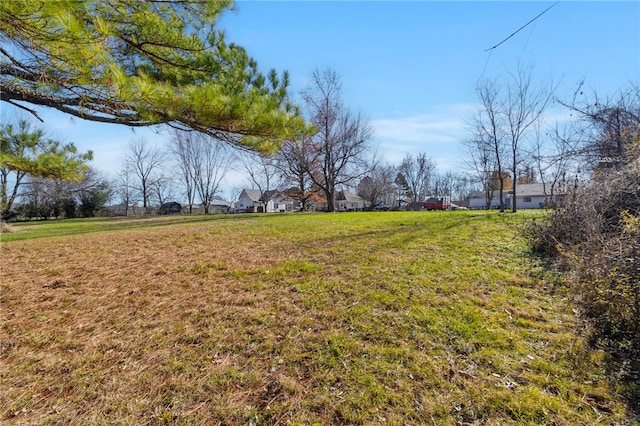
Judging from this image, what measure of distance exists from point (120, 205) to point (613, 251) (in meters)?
42.3

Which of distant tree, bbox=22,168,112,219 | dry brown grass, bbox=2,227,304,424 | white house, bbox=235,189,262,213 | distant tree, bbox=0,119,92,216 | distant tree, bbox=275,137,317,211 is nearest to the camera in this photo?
dry brown grass, bbox=2,227,304,424

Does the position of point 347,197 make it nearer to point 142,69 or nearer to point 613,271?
point 142,69

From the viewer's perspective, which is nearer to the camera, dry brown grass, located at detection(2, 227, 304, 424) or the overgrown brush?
dry brown grass, located at detection(2, 227, 304, 424)

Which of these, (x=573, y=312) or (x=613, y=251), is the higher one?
(x=613, y=251)

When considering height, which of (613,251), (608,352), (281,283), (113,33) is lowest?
(608,352)

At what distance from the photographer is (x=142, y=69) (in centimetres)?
381

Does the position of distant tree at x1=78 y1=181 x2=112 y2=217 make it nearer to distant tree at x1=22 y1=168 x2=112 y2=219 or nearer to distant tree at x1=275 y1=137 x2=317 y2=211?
distant tree at x1=22 y1=168 x2=112 y2=219

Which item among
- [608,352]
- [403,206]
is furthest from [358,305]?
[403,206]

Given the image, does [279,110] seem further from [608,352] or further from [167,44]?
[608,352]

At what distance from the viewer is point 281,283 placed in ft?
12.1

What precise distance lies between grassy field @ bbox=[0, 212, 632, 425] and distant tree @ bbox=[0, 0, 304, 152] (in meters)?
2.21

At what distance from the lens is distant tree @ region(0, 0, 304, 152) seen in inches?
99.3

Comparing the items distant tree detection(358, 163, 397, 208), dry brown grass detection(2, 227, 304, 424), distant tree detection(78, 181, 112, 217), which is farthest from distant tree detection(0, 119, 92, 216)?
distant tree detection(358, 163, 397, 208)

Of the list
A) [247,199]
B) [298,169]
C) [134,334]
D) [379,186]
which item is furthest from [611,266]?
[247,199]
